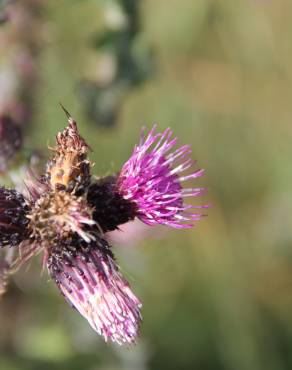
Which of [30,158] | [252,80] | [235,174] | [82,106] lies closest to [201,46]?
[252,80]

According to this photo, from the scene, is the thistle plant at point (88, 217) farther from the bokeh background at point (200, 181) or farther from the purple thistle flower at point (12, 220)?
the bokeh background at point (200, 181)

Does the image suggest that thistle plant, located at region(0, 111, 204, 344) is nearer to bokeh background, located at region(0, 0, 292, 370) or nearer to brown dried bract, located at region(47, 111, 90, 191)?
brown dried bract, located at region(47, 111, 90, 191)

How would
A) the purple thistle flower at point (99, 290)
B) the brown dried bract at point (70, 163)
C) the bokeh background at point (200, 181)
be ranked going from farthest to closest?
the bokeh background at point (200, 181)
the brown dried bract at point (70, 163)
the purple thistle flower at point (99, 290)

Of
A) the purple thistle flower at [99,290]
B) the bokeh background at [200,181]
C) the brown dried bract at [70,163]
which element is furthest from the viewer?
the bokeh background at [200,181]

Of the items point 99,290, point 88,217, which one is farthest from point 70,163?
point 99,290

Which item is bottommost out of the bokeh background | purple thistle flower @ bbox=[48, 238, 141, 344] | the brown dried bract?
purple thistle flower @ bbox=[48, 238, 141, 344]

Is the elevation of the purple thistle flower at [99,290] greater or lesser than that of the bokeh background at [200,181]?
lesser

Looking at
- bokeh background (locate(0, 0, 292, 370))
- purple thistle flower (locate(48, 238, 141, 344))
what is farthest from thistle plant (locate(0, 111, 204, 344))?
bokeh background (locate(0, 0, 292, 370))

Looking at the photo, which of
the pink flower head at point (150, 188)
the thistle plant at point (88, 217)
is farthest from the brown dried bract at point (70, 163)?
the pink flower head at point (150, 188)
